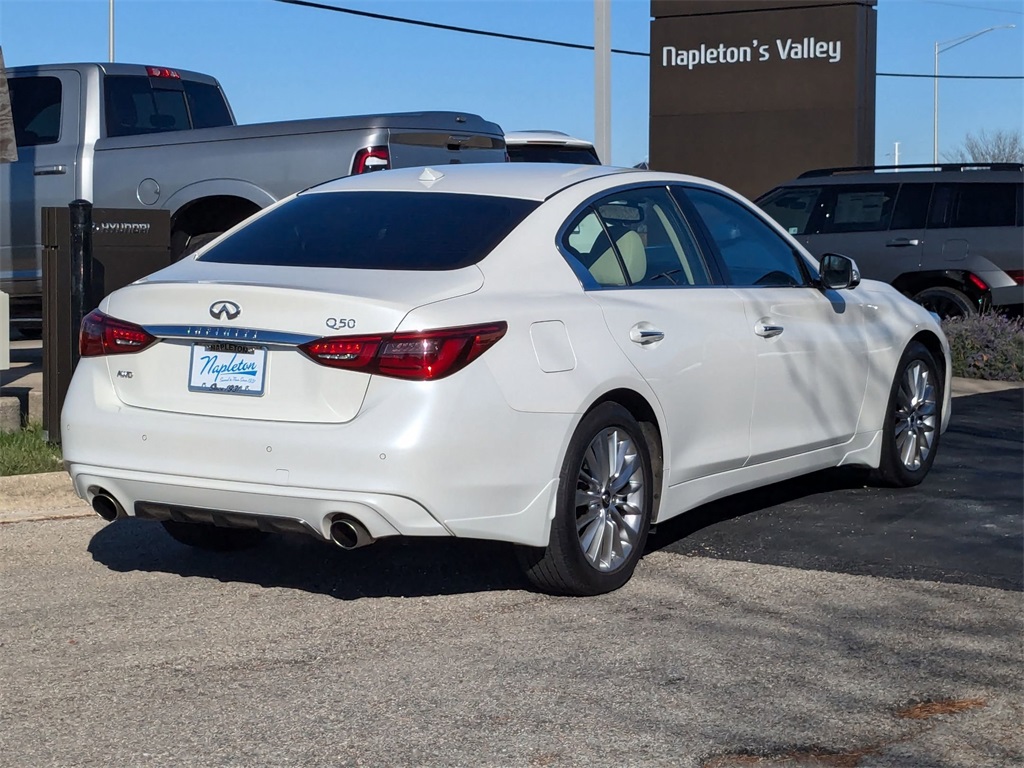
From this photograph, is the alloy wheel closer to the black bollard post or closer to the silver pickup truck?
the black bollard post

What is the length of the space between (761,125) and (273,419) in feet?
57.9

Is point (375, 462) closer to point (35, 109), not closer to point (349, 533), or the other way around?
point (349, 533)

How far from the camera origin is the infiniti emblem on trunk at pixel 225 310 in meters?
5.00

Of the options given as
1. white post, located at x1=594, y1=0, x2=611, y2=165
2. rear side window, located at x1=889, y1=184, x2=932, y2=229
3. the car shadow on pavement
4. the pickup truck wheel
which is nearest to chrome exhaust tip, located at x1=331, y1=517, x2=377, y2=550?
the car shadow on pavement

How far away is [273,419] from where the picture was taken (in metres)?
4.94

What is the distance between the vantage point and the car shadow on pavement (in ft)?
18.9

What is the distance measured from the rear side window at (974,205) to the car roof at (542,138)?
14.0 feet

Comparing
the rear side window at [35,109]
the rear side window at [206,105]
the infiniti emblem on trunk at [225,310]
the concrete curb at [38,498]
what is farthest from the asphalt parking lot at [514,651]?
the rear side window at [206,105]

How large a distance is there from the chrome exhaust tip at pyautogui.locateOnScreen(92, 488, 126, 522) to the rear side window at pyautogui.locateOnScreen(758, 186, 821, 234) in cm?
1070

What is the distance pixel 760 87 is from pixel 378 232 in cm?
1695

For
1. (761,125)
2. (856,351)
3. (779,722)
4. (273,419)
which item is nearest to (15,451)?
(273,419)

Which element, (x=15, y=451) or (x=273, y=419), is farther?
Result: (x=15, y=451)

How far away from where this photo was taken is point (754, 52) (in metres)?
21.5

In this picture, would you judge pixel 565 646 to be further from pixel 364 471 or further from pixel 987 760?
pixel 987 760
